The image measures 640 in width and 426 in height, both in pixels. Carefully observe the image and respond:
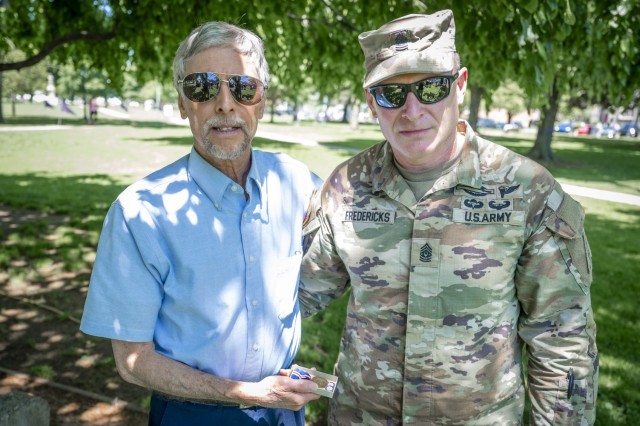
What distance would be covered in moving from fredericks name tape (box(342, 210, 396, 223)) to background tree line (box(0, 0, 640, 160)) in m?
1.05

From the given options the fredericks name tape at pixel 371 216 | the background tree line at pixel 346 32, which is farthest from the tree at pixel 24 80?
the fredericks name tape at pixel 371 216

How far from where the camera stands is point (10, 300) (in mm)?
5648

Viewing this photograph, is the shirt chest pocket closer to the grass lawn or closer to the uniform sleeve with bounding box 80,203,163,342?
the uniform sleeve with bounding box 80,203,163,342

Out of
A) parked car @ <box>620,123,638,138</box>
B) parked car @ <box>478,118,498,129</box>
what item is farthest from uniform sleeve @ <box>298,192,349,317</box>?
parked car @ <box>478,118,498,129</box>

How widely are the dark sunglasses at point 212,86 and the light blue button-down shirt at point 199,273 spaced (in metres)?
0.23

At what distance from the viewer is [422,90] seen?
2.08 metres

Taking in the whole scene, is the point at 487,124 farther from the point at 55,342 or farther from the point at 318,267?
the point at 318,267

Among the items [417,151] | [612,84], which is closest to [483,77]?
[612,84]

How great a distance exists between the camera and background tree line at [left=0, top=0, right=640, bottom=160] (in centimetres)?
458

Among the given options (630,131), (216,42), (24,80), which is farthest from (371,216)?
(630,131)

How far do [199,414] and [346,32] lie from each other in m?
5.86

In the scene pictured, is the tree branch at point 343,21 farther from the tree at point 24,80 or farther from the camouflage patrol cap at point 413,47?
the tree at point 24,80

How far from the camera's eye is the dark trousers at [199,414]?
6.87 ft

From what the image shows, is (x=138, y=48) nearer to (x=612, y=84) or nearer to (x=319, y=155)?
(x=612, y=84)
